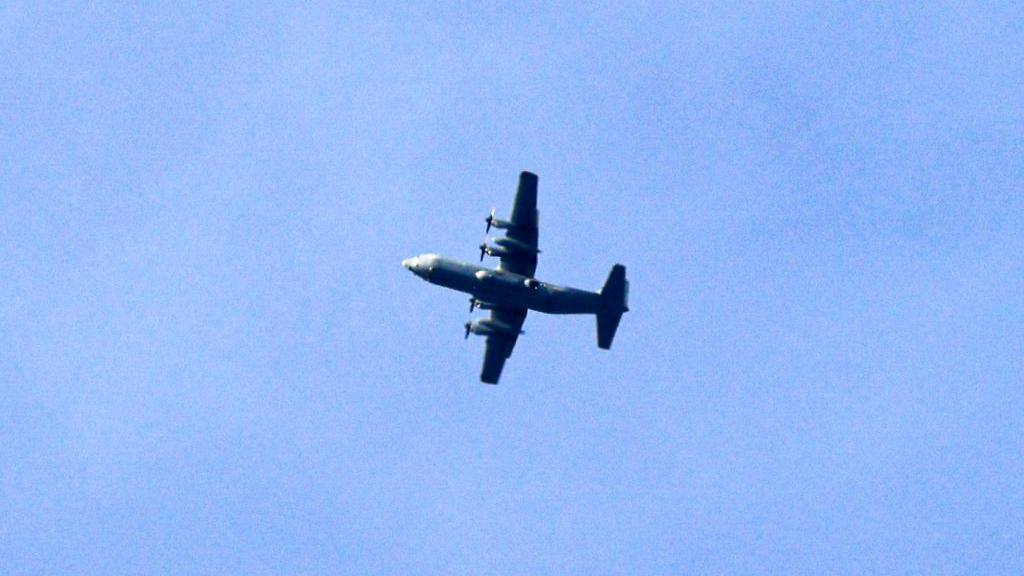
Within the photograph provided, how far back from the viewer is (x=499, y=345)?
13275 cm

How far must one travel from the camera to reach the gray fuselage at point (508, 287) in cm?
12462

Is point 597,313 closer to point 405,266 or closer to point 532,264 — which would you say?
point 532,264

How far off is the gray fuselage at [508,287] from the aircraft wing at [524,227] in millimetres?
1249

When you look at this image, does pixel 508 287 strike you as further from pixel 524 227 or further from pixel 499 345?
pixel 499 345

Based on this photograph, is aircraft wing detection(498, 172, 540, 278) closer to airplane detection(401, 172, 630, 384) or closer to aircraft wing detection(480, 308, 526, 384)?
airplane detection(401, 172, 630, 384)

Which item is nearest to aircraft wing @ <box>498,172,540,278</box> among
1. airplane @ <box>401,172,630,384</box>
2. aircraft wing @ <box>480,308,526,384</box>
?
airplane @ <box>401,172,630,384</box>

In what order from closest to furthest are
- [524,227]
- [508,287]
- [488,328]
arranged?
[508,287] < [524,227] < [488,328]

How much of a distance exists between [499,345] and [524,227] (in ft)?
39.6

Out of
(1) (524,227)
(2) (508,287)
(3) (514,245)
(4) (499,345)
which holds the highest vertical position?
(1) (524,227)

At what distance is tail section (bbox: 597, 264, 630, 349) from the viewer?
409 ft

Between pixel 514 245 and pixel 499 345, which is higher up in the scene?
pixel 514 245

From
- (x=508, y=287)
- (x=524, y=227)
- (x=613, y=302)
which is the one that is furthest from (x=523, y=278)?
(x=613, y=302)

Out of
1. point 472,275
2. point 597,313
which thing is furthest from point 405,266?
point 597,313

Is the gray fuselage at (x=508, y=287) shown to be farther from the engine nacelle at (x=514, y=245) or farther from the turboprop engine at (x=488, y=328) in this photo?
the turboprop engine at (x=488, y=328)
